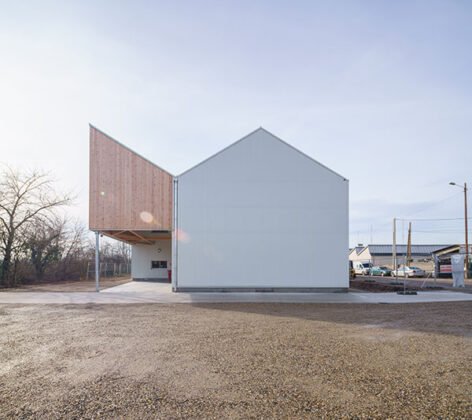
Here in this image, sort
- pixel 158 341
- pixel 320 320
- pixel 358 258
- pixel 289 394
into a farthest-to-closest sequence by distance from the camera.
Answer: pixel 358 258 → pixel 320 320 → pixel 158 341 → pixel 289 394

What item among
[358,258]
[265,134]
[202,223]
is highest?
[265,134]

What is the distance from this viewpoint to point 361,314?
11555 mm

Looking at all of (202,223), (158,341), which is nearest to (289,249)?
(202,223)

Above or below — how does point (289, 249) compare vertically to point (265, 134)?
below

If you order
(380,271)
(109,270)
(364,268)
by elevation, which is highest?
(109,270)

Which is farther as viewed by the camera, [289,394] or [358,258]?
[358,258]

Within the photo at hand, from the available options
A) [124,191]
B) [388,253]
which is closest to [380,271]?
[388,253]

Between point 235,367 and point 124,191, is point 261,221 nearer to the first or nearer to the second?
point 124,191

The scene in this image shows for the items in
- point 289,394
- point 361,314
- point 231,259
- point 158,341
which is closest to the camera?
point 289,394

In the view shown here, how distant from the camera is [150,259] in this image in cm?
2717

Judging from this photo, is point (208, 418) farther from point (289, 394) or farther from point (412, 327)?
point (412, 327)

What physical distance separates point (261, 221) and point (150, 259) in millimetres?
12628

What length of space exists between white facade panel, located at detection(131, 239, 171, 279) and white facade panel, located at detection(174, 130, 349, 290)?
995cm

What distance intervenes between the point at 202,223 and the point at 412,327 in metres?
10.8
